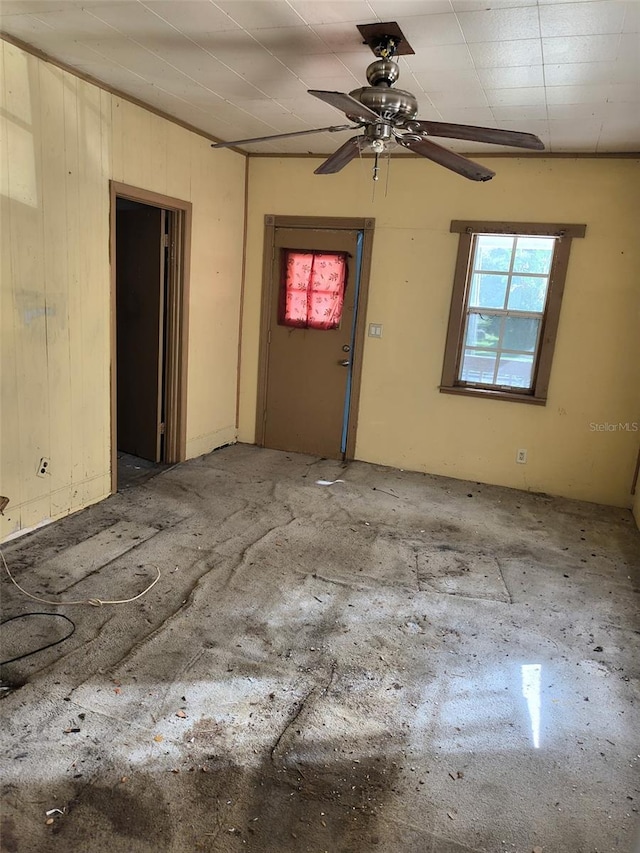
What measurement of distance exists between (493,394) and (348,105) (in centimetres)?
295

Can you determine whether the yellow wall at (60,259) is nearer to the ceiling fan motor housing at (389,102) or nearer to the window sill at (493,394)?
the ceiling fan motor housing at (389,102)

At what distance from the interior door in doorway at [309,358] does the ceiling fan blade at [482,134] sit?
2491 millimetres

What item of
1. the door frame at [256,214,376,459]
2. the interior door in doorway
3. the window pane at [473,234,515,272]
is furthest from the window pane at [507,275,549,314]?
the interior door in doorway

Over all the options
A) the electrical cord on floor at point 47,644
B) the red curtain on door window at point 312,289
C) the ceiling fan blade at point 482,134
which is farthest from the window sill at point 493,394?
the electrical cord on floor at point 47,644

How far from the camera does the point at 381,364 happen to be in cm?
494

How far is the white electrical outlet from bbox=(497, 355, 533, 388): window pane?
3414mm

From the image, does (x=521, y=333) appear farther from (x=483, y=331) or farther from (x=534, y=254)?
(x=534, y=254)

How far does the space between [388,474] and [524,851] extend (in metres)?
3.38

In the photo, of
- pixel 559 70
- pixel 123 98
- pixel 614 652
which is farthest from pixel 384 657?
pixel 123 98

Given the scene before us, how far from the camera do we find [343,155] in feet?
9.14

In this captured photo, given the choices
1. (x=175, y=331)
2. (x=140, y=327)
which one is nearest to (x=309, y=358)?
(x=175, y=331)

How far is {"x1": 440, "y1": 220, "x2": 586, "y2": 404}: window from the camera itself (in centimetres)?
437

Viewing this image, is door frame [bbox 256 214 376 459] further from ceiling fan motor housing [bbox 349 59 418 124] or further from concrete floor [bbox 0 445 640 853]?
ceiling fan motor housing [bbox 349 59 418 124]

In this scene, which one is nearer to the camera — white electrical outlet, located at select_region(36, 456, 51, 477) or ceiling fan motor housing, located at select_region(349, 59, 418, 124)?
ceiling fan motor housing, located at select_region(349, 59, 418, 124)
